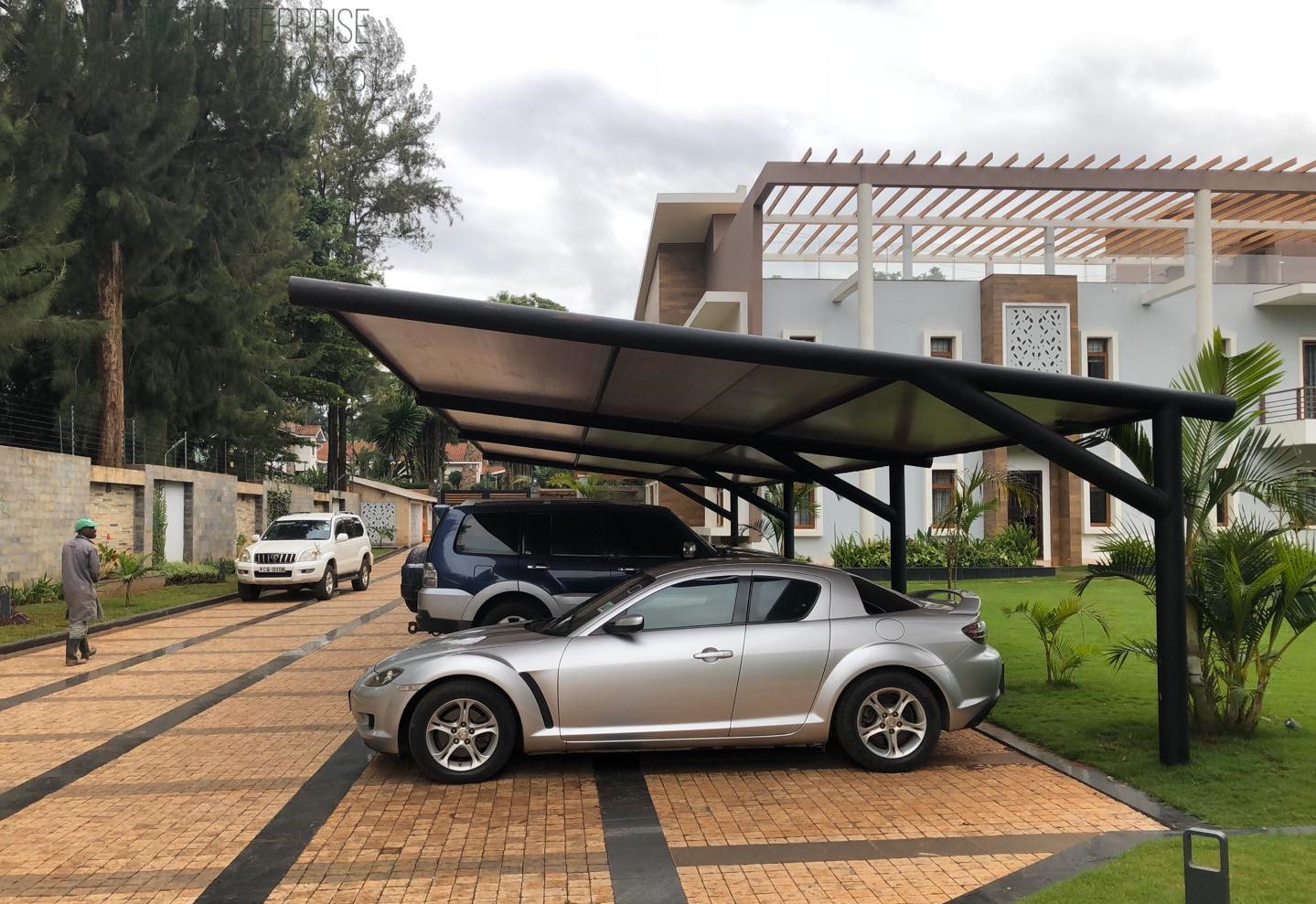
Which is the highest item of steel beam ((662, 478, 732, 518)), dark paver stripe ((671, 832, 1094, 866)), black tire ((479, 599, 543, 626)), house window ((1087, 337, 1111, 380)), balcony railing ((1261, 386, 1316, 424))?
house window ((1087, 337, 1111, 380))

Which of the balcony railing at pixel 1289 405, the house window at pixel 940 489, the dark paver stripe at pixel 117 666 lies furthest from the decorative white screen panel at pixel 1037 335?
the dark paver stripe at pixel 117 666

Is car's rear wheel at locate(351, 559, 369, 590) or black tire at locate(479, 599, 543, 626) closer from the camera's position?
black tire at locate(479, 599, 543, 626)

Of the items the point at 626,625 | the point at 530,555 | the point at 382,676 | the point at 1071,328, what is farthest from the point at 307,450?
the point at 626,625

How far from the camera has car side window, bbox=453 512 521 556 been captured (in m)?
11.3

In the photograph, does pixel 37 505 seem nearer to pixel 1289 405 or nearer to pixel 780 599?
pixel 780 599

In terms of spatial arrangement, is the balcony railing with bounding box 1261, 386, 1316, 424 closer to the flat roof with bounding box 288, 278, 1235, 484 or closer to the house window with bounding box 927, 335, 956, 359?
the house window with bounding box 927, 335, 956, 359

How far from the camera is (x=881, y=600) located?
745 cm

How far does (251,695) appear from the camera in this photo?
34.0 ft

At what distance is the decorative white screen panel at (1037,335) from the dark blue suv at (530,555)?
1749 centimetres

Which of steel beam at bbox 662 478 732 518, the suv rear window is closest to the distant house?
steel beam at bbox 662 478 732 518

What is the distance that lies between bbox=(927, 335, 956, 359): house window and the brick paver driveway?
20.4 m

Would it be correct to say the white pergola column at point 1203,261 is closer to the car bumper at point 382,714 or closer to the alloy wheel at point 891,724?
the alloy wheel at point 891,724

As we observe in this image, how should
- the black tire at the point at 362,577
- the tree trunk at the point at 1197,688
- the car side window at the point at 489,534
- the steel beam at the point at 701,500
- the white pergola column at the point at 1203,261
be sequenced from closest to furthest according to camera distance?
the tree trunk at the point at 1197,688 → the car side window at the point at 489,534 → the steel beam at the point at 701,500 → the black tire at the point at 362,577 → the white pergola column at the point at 1203,261

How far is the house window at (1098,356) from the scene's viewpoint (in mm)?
27906
